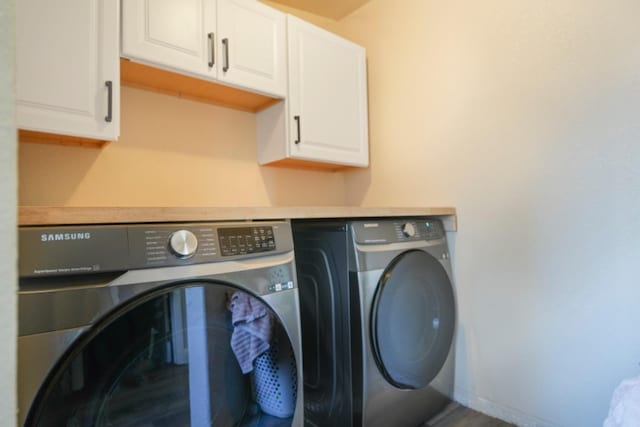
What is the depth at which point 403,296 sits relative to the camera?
4.60ft

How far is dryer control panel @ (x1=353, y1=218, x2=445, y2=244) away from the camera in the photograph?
134 centimetres

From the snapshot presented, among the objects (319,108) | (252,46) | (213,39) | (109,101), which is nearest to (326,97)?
(319,108)

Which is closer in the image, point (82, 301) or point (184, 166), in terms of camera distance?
point (82, 301)

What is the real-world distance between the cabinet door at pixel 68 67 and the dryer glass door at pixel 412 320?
1184 mm

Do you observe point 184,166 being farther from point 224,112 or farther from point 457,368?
point 457,368

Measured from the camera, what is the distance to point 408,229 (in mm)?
1528

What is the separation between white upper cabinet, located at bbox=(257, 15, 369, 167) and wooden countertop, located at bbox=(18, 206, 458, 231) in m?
0.63

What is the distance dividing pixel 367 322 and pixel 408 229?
1.57 feet

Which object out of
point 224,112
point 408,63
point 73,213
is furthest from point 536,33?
point 73,213

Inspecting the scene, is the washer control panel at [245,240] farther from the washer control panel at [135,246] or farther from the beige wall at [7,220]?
the beige wall at [7,220]

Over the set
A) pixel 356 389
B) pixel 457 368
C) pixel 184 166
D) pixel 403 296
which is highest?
pixel 184 166

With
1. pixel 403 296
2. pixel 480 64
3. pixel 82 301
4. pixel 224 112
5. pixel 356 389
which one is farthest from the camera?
pixel 224 112

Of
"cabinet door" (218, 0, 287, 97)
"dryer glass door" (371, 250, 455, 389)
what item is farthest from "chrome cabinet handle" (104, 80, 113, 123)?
"dryer glass door" (371, 250, 455, 389)

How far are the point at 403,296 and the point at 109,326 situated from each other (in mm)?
1043
